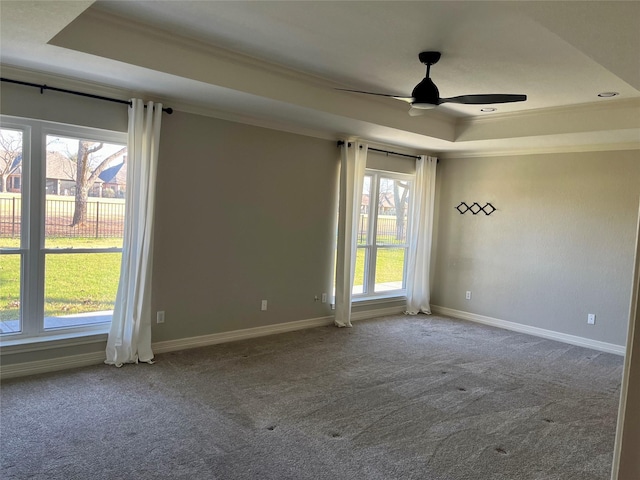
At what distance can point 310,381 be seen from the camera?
3904 mm

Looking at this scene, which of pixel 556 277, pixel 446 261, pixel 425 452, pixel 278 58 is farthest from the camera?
pixel 446 261

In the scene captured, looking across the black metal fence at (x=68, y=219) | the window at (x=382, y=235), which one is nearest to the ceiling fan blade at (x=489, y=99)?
the window at (x=382, y=235)

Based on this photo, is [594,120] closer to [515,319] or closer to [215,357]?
[515,319]

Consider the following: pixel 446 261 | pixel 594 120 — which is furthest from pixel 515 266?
pixel 594 120

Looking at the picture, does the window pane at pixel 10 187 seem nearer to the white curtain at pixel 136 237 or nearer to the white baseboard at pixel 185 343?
the white curtain at pixel 136 237

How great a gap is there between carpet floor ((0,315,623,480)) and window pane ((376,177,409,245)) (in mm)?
2216

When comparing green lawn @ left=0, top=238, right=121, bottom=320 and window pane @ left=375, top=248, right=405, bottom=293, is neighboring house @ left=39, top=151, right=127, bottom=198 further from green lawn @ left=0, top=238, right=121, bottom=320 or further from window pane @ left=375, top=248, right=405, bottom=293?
window pane @ left=375, top=248, right=405, bottom=293

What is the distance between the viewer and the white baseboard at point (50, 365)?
364 cm

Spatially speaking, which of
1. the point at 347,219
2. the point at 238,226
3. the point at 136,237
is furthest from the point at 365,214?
the point at 136,237

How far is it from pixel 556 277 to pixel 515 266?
1.80 ft

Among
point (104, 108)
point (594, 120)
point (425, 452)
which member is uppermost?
point (594, 120)

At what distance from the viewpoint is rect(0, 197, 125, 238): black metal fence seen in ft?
12.1

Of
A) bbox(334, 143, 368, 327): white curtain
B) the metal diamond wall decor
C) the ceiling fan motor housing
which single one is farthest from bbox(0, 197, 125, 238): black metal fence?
the metal diamond wall decor

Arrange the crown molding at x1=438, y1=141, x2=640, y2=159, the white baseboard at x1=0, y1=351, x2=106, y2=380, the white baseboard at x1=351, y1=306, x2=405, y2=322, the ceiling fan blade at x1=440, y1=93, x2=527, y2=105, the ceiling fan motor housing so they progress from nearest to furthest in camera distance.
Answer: the ceiling fan blade at x1=440, y1=93, x2=527, y2=105 < the ceiling fan motor housing < the white baseboard at x1=0, y1=351, x2=106, y2=380 < the crown molding at x1=438, y1=141, x2=640, y2=159 < the white baseboard at x1=351, y1=306, x2=405, y2=322
